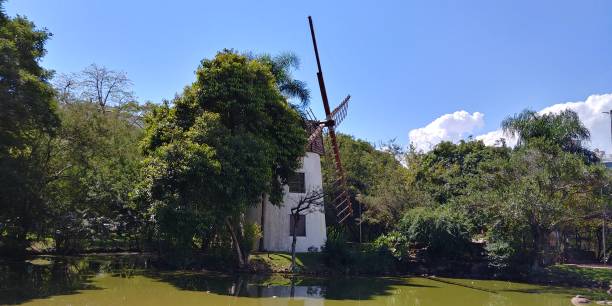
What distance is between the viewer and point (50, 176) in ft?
81.0

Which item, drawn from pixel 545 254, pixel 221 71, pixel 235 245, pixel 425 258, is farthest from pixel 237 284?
pixel 545 254

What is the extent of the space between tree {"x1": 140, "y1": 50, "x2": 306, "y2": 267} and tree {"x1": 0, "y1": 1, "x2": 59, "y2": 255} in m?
4.60

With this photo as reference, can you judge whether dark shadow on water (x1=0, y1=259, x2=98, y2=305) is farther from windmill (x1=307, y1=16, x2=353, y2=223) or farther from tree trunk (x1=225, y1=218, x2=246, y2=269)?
windmill (x1=307, y1=16, x2=353, y2=223)

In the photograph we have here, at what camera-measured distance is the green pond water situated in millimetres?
15336

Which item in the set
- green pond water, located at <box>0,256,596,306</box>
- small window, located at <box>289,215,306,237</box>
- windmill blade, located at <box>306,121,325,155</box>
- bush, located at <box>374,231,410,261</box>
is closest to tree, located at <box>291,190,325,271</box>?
small window, located at <box>289,215,306,237</box>

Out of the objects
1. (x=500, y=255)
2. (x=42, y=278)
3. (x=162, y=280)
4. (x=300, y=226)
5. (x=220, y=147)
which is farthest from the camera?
(x=300, y=226)

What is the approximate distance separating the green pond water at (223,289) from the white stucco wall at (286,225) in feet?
14.5

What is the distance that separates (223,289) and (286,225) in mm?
9485

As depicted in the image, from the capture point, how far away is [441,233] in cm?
2480

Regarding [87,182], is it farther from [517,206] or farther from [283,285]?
[517,206]

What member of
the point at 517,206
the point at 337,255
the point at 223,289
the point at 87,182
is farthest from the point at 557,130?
the point at 87,182

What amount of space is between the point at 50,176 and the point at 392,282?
17.3 meters

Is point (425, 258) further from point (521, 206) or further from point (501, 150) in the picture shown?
point (501, 150)

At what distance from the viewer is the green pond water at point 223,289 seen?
15.3 m
